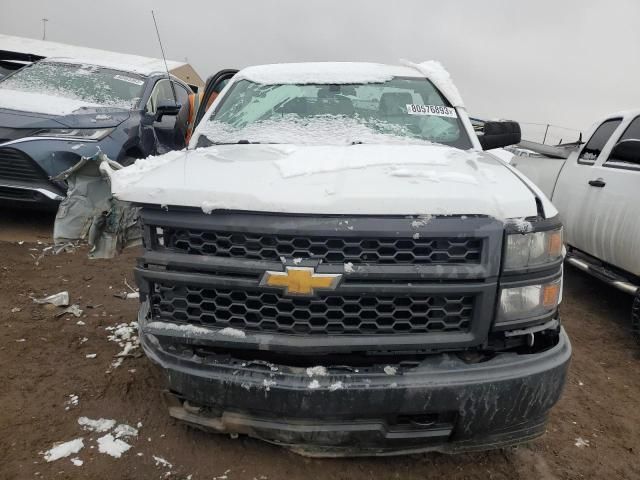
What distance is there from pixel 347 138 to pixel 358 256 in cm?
123

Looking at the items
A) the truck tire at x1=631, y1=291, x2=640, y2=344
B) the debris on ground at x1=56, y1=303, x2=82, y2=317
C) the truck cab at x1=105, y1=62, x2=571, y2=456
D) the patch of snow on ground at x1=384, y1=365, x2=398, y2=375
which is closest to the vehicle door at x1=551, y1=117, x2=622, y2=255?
the truck tire at x1=631, y1=291, x2=640, y2=344

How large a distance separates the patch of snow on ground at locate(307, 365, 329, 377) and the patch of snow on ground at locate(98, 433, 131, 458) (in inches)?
41.5

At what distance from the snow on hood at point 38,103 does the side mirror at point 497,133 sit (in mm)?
4218

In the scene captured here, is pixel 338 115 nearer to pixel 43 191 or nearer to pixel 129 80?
pixel 43 191

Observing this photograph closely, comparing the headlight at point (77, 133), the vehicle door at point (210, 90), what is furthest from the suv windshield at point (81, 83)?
the vehicle door at point (210, 90)

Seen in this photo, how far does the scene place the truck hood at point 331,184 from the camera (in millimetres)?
1856

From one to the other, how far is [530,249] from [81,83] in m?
5.81

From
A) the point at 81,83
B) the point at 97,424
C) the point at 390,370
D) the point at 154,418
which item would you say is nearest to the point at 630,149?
the point at 390,370

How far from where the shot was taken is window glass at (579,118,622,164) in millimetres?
4789

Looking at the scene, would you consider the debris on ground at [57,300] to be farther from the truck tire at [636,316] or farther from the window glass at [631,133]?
the window glass at [631,133]

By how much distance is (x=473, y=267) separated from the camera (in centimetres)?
185

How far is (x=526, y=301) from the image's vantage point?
1.93 metres

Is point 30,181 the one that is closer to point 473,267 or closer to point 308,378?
point 308,378

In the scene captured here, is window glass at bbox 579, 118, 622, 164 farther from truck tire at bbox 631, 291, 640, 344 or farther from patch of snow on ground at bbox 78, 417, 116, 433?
patch of snow on ground at bbox 78, 417, 116, 433
